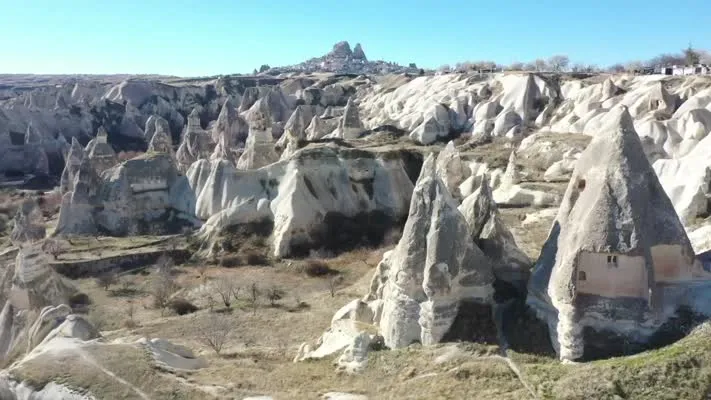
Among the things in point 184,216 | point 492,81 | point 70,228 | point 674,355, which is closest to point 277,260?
point 184,216

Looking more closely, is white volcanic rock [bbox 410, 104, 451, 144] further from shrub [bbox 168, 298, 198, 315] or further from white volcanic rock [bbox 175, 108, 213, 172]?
shrub [bbox 168, 298, 198, 315]

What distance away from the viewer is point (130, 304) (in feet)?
92.9

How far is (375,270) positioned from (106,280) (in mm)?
14630

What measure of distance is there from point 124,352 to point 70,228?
87.7 feet

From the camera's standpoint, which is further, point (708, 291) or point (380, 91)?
point (380, 91)

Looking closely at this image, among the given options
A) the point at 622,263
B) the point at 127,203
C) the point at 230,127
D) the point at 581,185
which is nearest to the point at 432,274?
the point at 581,185

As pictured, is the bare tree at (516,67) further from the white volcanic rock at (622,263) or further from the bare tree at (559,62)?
the white volcanic rock at (622,263)

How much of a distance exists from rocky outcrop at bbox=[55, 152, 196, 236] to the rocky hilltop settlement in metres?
0.14

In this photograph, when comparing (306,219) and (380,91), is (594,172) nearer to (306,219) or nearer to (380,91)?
(306,219)

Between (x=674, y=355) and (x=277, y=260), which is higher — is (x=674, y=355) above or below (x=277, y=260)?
above

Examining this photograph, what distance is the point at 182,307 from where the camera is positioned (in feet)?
87.8

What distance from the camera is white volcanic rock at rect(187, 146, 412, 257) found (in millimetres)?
35688

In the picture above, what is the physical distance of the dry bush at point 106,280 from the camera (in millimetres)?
31156

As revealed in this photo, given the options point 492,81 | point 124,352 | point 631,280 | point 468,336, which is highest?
point 492,81
